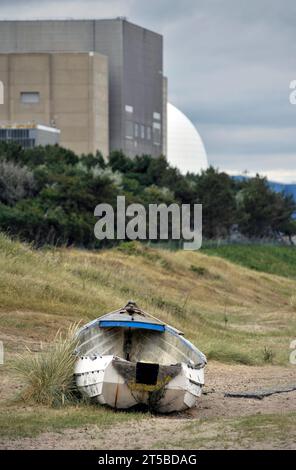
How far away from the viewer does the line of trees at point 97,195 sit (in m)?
56.4

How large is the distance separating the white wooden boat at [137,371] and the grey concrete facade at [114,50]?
117 meters

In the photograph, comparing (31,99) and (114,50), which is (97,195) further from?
(114,50)

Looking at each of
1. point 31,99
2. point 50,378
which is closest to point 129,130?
point 31,99

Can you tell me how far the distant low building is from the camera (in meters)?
116

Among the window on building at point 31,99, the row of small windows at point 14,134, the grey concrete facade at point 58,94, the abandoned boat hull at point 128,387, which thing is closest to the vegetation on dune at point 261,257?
the row of small windows at point 14,134

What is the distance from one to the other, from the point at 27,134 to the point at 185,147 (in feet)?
151

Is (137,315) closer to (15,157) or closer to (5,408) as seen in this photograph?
(5,408)

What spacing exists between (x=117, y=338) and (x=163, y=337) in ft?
2.37

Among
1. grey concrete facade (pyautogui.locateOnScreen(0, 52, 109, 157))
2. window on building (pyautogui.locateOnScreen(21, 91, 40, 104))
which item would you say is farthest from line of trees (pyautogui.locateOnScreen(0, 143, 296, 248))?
window on building (pyautogui.locateOnScreen(21, 91, 40, 104))

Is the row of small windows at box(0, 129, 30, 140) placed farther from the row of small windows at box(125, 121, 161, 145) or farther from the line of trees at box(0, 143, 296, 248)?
the line of trees at box(0, 143, 296, 248)

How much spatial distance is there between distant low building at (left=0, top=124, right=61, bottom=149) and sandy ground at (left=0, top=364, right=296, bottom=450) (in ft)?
318

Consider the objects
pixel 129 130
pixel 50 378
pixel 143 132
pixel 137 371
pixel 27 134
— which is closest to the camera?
pixel 137 371

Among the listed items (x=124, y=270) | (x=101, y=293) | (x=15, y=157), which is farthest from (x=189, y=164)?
(x=101, y=293)

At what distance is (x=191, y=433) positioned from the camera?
15.1 m
